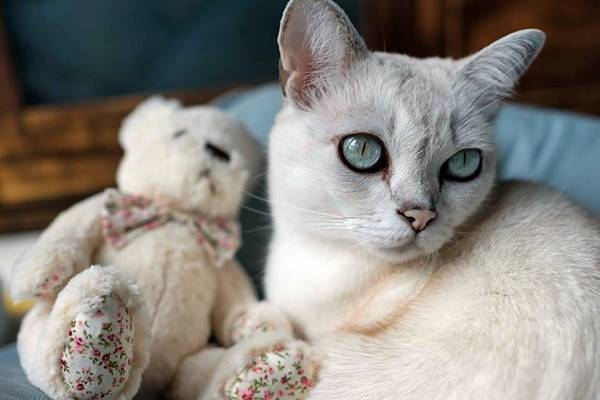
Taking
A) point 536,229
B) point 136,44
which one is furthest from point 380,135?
point 136,44

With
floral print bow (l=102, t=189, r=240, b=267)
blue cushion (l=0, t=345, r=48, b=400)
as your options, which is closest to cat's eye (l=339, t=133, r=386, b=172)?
floral print bow (l=102, t=189, r=240, b=267)

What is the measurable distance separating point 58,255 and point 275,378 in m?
0.33

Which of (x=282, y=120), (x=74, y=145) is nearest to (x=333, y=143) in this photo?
(x=282, y=120)

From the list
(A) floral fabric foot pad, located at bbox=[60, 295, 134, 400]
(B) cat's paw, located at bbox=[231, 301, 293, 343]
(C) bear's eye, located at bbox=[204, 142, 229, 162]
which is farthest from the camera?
(C) bear's eye, located at bbox=[204, 142, 229, 162]

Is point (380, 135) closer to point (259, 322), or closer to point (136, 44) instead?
point (259, 322)

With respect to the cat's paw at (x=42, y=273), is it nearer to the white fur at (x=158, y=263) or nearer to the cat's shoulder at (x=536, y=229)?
the white fur at (x=158, y=263)

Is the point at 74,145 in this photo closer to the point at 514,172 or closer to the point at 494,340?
the point at 514,172

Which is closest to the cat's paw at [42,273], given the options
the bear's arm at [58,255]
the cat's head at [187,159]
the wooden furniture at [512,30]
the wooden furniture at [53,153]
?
the bear's arm at [58,255]

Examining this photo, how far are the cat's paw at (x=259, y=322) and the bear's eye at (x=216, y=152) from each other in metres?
0.26

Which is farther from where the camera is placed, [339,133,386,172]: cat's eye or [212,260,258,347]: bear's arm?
[212,260,258,347]: bear's arm

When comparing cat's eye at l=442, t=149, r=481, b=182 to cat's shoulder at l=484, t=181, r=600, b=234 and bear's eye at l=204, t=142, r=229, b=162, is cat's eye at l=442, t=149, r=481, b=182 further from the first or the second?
bear's eye at l=204, t=142, r=229, b=162

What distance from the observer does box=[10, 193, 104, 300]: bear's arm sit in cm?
79

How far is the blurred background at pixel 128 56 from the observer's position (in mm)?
1860

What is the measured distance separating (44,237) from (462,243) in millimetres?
606
